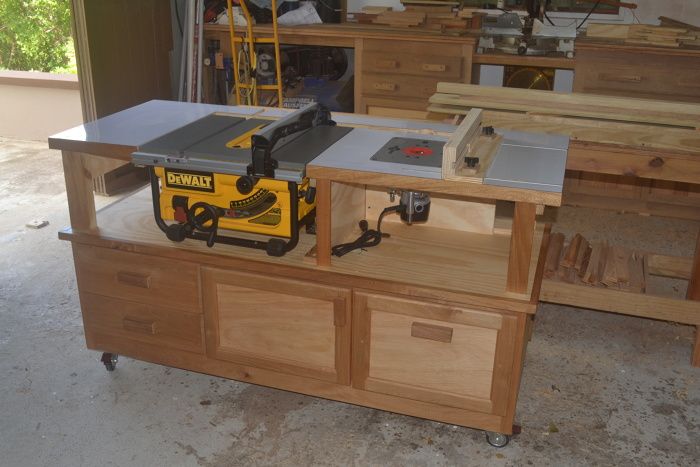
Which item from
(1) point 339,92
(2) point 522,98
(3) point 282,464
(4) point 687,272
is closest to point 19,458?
(3) point 282,464

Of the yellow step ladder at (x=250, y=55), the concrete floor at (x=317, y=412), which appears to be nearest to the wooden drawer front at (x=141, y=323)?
the concrete floor at (x=317, y=412)

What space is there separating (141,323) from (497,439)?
1224mm

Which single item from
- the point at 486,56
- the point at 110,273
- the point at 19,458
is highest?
the point at 486,56

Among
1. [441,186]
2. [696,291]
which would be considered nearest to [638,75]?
[696,291]

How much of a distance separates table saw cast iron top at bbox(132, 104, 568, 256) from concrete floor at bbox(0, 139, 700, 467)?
0.60 meters

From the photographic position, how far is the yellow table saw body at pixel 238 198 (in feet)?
7.22

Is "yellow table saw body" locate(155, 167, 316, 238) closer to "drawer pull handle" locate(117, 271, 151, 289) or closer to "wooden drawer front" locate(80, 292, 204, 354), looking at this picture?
"drawer pull handle" locate(117, 271, 151, 289)

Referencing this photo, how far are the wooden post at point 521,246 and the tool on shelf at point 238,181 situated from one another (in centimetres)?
60

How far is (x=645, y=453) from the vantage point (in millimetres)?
2240

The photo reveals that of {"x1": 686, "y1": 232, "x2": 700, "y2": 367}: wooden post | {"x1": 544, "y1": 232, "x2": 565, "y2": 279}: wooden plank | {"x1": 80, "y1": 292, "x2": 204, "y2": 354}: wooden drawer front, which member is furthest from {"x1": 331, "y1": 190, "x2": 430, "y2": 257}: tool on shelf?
{"x1": 686, "y1": 232, "x2": 700, "y2": 367}: wooden post

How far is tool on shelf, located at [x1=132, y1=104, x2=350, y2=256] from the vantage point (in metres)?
2.10

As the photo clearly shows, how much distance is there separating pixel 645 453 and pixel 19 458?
6.29 ft

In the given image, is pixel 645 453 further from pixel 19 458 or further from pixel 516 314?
pixel 19 458

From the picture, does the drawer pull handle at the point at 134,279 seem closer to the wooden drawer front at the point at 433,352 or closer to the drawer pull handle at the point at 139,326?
the drawer pull handle at the point at 139,326
